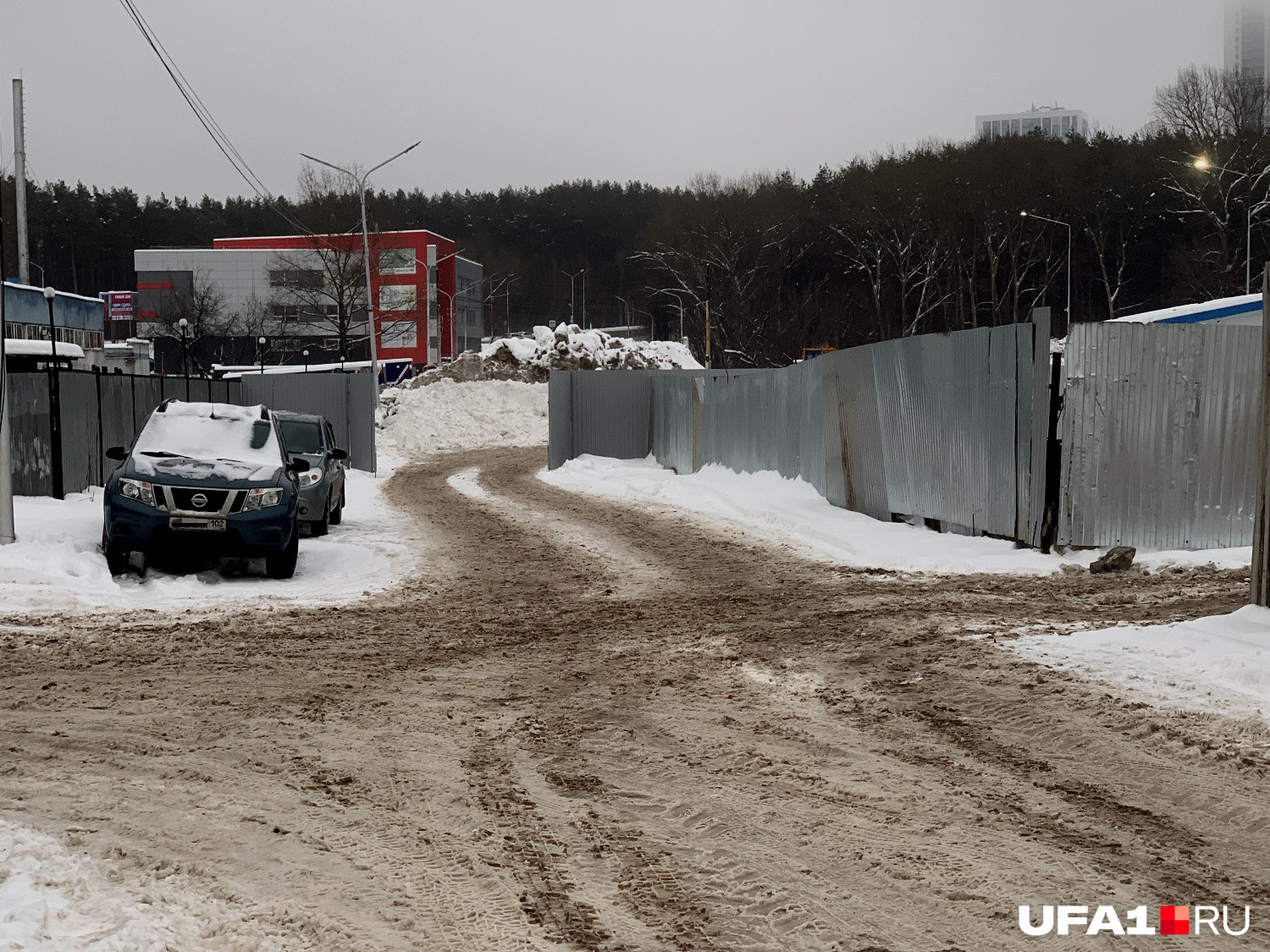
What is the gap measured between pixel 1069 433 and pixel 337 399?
81.7 ft

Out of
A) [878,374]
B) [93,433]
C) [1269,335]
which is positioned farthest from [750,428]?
[1269,335]

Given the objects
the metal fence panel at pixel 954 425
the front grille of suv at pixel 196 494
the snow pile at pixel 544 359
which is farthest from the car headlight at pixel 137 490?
the snow pile at pixel 544 359

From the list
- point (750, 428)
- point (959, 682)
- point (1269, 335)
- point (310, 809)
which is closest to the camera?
point (310, 809)

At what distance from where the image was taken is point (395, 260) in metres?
70.3

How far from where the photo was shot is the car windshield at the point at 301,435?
19.5m

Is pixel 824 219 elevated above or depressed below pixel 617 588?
above

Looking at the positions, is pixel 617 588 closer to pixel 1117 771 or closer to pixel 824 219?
pixel 1117 771

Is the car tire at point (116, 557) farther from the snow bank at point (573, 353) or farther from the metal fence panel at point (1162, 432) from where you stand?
the snow bank at point (573, 353)

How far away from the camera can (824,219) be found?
8038 centimetres

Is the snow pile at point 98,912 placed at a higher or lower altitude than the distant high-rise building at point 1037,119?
lower

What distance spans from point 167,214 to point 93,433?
400ft

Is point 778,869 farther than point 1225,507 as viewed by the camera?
No

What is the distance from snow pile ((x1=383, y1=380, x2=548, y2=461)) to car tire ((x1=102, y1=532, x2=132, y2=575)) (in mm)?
30436

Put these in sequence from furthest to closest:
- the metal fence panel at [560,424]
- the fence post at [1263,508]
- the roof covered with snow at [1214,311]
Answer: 1. the metal fence panel at [560,424]
2. the roof covered with snow at [1214,311]
3. the fence post at [1263,508]
